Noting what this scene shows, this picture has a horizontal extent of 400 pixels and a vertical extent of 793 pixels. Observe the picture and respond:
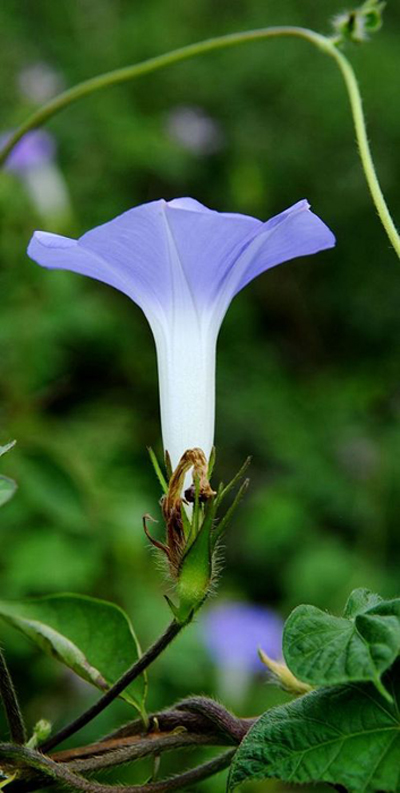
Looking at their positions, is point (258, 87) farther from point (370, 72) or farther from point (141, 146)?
point (141, 146)

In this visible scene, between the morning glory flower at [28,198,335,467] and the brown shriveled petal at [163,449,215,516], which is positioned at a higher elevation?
the morning glory flower at [28,198,335,467]

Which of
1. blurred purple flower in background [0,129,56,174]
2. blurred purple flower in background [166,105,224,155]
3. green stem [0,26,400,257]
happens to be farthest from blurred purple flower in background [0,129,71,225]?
green stem [0,26,400,257]

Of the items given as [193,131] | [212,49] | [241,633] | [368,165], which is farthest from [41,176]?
[368,165]

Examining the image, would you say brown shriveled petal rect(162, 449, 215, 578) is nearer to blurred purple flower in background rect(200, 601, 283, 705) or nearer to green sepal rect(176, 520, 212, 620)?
green sepal rect(176, 520, 212, 620)

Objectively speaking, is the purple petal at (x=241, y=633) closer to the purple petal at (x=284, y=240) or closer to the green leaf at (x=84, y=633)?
the green leaf at (x=84, y=633)

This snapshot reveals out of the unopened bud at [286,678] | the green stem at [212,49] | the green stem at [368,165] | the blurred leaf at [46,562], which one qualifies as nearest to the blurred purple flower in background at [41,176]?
the blurred leaf at [46,562]

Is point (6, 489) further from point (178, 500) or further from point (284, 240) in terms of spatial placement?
point (284, 240)

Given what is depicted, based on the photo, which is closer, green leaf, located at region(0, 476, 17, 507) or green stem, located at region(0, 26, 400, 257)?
green leaf, located at region(0, 476, 17, 507)
